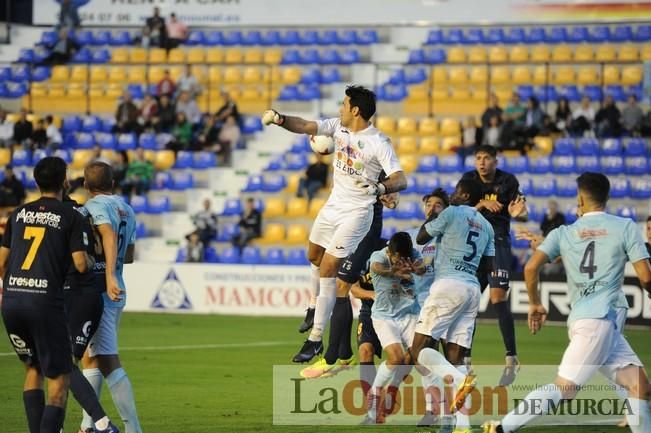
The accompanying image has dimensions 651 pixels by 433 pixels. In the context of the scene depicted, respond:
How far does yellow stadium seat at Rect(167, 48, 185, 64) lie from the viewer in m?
33.9

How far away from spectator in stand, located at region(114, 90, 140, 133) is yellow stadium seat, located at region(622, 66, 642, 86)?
12392 millimetres

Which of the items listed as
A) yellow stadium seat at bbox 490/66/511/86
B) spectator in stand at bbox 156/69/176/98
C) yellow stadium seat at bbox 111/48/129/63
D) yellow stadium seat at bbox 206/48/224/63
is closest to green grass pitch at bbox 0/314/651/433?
spectator in stand at bbox 156/69/176/98

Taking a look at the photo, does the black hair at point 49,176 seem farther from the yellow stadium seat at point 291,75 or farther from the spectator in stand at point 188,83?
the yellow stadium seat at point 291,75

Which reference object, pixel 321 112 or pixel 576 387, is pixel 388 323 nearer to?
pixel 576 387

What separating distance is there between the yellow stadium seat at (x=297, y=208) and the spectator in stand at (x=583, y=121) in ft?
21.1

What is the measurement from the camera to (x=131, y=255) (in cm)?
1050

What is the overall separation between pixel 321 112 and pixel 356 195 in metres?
19.6

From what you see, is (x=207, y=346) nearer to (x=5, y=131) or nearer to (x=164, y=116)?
(x=164, y=116)

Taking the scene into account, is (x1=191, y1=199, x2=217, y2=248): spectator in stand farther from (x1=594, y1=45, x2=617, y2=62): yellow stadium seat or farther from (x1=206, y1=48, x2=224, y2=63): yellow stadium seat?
(x1=594, y1=45, x2=617, y2=62): yellow stadium seat

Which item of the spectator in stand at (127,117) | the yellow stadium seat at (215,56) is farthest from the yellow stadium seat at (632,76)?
the spectator in stand at (127,117)

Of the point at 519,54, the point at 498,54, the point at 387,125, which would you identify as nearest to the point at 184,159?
the point at 387,125

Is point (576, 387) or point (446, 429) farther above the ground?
point (576, 387)

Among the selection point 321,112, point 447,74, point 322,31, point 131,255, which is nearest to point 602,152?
point 447,74

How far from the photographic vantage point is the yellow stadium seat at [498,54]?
101ft
